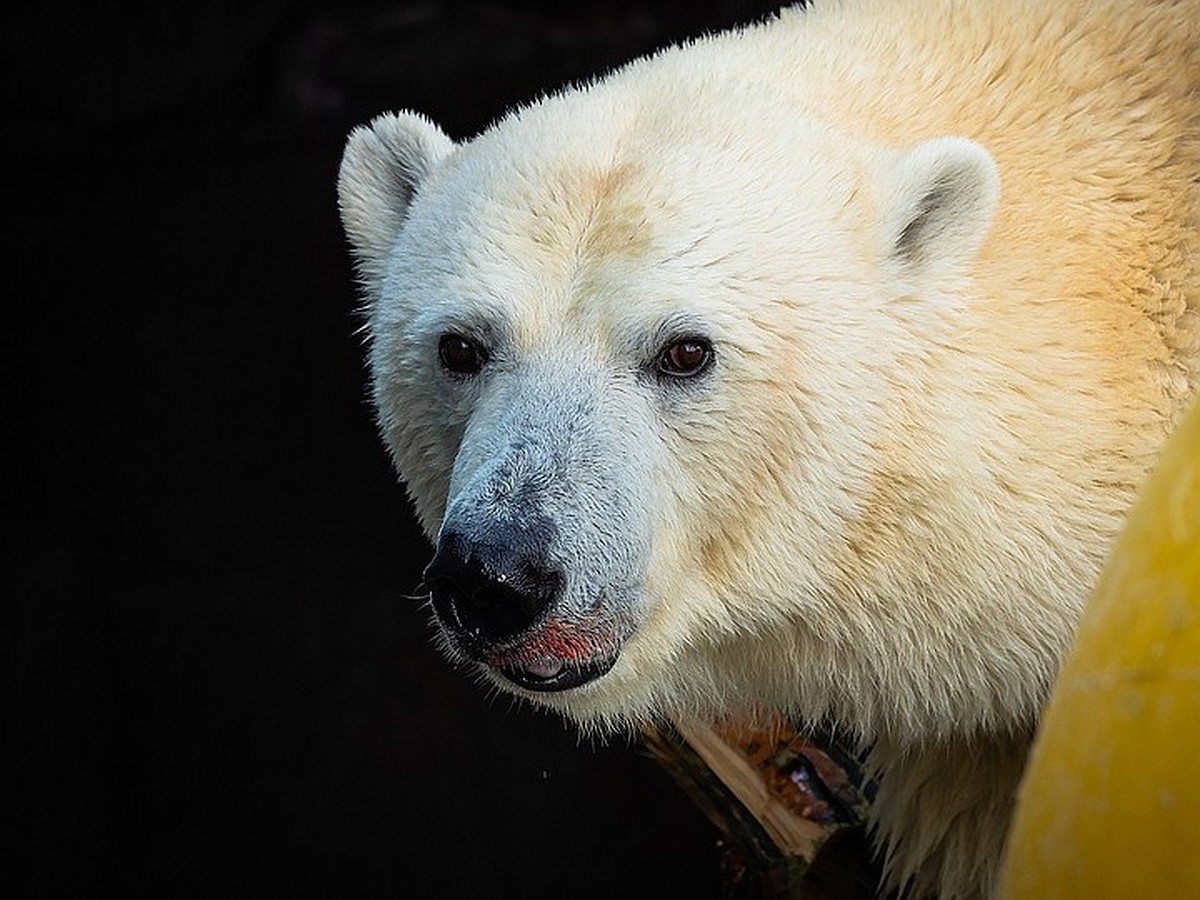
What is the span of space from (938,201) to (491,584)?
0.87 m

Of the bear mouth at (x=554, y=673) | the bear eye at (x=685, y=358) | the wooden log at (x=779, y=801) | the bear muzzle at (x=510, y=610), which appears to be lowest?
the wooden log at (x=779, y=801)

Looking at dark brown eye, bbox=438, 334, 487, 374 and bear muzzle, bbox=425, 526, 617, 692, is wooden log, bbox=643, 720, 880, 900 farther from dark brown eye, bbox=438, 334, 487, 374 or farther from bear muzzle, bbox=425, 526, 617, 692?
dark brown eye, bbox=438, 334, 487, 374

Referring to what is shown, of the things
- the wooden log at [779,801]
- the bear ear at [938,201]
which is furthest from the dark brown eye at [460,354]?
the wooden log at [779,801]

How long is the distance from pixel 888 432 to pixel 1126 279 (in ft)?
1.54

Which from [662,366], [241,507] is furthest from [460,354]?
[241,507]

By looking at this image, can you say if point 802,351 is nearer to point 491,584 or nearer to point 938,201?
point 938,201

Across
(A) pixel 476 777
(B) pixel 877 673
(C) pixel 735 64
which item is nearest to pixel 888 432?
(B) pixel 877 673

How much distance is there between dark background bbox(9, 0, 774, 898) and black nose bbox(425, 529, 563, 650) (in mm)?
3218

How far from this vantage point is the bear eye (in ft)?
8.08

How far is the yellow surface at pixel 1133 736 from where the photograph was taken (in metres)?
1.25

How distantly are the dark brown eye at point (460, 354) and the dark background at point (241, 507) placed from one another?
307 centimetres

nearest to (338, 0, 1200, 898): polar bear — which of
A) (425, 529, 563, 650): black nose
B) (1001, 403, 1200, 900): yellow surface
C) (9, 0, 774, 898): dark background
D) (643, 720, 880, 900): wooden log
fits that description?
(425, 529, 563, 650): black nose

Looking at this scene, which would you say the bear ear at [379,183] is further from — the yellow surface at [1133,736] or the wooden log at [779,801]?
the yellow surface at [1133,736]

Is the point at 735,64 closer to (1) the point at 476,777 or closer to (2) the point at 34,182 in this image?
(1) the point at 476,777
